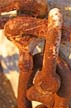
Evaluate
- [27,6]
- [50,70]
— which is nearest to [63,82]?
[50,70]

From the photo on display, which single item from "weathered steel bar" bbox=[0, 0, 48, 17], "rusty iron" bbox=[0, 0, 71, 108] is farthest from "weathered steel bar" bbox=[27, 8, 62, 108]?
"weathered steel bar" bbox=[0, 0, 48, 17]

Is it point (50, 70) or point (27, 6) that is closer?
point (50, 70)

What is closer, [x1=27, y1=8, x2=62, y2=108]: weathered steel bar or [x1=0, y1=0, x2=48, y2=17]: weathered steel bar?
[x1=27, y1=8, x2=62, y2=108]: weathered steel bar

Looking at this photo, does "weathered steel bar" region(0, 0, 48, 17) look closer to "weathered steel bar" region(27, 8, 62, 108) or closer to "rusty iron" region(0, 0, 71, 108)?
"rusty iron" region(0, 0, 71, 108)

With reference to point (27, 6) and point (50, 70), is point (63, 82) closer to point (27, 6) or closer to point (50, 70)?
point (50, 70)

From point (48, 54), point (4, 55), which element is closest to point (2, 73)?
point (4, 55)

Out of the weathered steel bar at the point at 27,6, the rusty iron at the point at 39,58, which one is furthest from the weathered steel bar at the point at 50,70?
the weathered steel bar at the point at 27,6

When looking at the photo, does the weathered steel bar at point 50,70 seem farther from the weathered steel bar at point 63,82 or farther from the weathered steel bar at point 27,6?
the weathered steel bar at point 27,6
